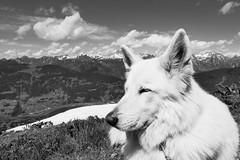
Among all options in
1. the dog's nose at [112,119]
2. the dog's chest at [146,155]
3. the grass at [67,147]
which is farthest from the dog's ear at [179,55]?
the grass at [67,147]

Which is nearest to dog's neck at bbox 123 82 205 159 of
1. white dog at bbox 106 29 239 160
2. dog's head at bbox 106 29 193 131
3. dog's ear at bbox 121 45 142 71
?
white dog at bbox 106 29 239 160

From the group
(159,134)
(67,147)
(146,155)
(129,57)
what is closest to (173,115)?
(159,134)

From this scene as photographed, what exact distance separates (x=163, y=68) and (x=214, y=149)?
166 centimetres

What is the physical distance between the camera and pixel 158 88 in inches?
173

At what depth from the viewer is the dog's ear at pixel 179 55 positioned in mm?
4246

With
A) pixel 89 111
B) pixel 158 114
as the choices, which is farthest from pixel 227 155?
pixel 89 111

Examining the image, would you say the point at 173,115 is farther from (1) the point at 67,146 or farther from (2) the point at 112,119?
(1) the point at 67,146

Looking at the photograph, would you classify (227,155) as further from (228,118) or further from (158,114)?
(158,114)

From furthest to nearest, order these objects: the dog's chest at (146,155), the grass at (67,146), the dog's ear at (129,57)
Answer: the grass at (67,146)
the dog's ear at (129,57)
the dog's chest at (146,155)

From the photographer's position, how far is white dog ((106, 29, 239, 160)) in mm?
4266

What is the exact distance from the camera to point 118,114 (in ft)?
14.3

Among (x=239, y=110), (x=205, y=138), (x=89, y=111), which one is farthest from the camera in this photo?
(x=89, y=111)

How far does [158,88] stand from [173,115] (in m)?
0.53

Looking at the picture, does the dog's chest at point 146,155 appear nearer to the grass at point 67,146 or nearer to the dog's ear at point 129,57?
the dog's ear at point 129,57
